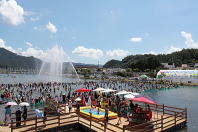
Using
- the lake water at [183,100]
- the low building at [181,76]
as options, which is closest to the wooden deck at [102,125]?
the lake water at [183,100]

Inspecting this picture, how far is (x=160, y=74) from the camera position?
94562 millimetres

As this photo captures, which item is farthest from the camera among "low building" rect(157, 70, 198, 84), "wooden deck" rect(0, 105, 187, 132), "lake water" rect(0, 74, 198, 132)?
"low building" rect(157, 70, 198, 84)

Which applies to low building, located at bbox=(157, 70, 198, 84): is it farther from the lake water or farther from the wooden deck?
the wooden deck

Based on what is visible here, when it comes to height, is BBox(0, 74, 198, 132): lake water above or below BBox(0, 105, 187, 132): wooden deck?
below

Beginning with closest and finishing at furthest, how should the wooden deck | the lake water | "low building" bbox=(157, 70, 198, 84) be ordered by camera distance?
the wooden deck
the lake water
"low building" bbox=(157, 70, 198, 84)

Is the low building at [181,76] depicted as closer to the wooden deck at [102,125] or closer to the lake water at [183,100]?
the lake water at [183,100]

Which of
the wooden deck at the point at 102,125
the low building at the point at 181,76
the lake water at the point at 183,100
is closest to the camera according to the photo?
the wooden deck at the point at 102,125

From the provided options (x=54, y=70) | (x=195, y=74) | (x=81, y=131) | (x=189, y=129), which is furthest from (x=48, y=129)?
(x=195, y=74)

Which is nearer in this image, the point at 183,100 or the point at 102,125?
the point at 102,125

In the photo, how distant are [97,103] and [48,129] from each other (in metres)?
8.73

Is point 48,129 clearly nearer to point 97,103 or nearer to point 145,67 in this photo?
point 97,103

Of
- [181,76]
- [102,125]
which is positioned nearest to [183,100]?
[102,125]

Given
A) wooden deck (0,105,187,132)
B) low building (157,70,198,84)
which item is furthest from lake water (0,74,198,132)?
low building (157,70,198,84)

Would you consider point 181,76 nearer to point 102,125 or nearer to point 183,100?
point 183,100
